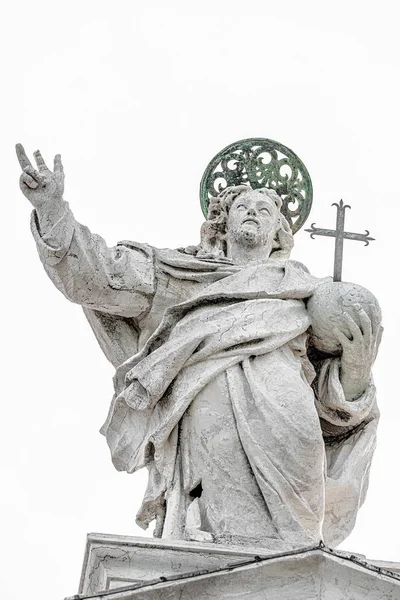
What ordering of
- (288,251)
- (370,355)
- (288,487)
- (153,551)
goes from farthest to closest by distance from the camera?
(288,251) < (370,355) < (288,487) < (153,551)

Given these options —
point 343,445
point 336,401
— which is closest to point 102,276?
point 336,401

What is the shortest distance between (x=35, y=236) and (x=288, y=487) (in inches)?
103

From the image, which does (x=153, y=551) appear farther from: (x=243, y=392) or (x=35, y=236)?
(x=35, y=236)

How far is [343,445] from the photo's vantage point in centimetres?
1370

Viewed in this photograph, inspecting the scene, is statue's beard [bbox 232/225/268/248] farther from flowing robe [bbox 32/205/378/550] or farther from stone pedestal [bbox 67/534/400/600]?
stone pedestal [bbox 67/534/400/600]

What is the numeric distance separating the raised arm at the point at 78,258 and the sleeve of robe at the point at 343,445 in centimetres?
149

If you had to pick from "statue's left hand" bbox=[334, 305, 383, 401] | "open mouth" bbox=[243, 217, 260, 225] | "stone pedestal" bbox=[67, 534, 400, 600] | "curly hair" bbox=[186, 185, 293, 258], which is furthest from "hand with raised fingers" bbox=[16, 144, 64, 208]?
"stone pedestal" bbox=[67, 534, 400, 600]

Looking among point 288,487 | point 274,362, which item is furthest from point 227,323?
point 288,487

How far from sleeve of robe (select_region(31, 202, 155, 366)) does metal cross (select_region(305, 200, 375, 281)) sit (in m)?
1.30

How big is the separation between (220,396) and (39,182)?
201 centimetres

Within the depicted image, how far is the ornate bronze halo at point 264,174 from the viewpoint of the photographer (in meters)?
15.2

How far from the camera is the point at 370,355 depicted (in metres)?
13.4

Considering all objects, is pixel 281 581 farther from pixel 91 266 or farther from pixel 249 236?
pixel 249 236

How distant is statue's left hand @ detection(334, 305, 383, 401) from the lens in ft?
43.5
